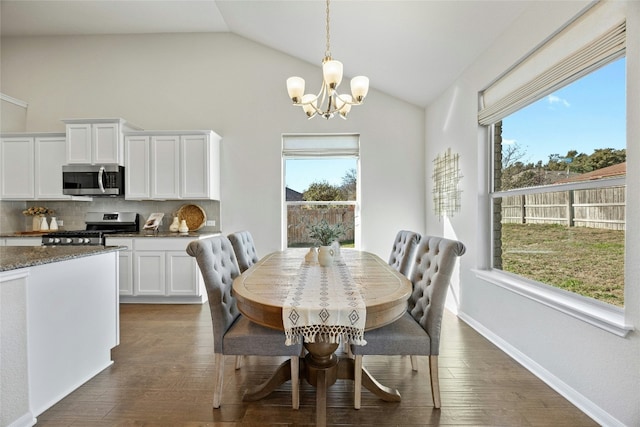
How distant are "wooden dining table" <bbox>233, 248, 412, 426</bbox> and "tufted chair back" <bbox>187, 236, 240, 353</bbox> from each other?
0.13 m

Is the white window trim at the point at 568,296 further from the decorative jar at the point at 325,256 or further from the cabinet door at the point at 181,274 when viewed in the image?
the cabinet door at the point at 181,274

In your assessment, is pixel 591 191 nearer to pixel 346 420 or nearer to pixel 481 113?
pixel 481 113

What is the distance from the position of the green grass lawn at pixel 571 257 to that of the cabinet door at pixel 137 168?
13.8ft

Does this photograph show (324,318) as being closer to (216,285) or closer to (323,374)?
(323,374)

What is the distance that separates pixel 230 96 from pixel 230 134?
0.55 m

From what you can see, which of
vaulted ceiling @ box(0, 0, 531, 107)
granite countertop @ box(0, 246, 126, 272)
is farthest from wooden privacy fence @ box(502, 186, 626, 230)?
granite countertop @ box(0, 246, 126, 272)

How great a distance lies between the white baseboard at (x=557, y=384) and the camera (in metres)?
1.75

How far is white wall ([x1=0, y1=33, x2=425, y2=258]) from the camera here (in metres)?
4.62

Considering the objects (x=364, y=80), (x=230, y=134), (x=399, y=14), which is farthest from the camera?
(x=230, y=134)

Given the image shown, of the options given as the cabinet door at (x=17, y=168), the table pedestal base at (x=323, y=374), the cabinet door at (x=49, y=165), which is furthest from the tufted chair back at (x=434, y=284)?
the cabinet door at (x=17, y=168)

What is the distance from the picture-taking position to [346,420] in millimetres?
1789

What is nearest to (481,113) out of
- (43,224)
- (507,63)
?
(507,63)

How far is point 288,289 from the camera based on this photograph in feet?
5.51

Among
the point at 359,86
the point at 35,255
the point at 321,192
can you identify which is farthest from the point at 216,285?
the point at 321,192
